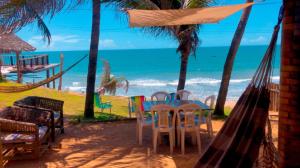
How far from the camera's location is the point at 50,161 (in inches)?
189

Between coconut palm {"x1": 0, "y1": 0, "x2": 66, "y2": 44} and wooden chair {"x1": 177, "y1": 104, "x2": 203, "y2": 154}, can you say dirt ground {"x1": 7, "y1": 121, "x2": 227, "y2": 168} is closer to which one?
wooden chair {"x1": 177, "y1": 104, "x2": 203, "y2": 154}

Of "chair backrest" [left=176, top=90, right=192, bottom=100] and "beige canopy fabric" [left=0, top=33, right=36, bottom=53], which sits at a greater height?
"beige canopy fabric" [left=0, top=33, right=36, bottom=53]

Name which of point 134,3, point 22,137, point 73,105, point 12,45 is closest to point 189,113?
point 22,137

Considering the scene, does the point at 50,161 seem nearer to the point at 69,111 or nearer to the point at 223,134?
the point at 223,134

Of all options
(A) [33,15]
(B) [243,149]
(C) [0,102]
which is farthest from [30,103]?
(B) [243,149]

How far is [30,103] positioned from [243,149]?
15.7 feet

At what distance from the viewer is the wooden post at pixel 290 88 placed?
2.24 meters

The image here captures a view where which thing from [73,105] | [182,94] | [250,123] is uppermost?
[182,94]

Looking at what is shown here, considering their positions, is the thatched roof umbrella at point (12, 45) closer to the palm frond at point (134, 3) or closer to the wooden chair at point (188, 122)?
the palm frond at point (134, 3)

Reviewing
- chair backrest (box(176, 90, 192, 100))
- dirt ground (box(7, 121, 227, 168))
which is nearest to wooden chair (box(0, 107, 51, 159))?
dirt ground (box(7, 121, 227, 168))

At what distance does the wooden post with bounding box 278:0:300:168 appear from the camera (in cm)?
224

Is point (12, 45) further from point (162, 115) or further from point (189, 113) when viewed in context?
point (189, 113)

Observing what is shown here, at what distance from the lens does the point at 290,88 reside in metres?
2.30

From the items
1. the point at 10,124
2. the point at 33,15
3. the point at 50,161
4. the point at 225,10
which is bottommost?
the point at 50,161
